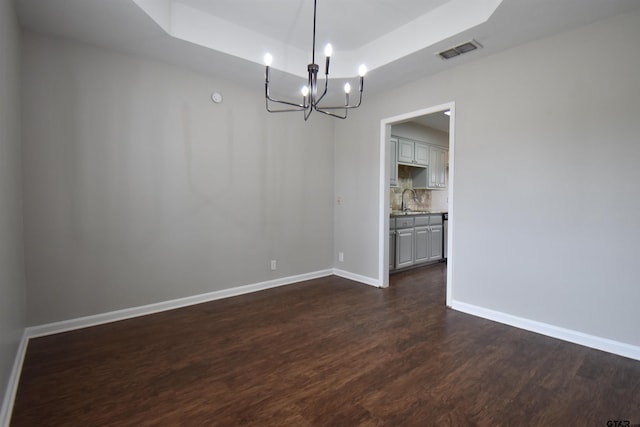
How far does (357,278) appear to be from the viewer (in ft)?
14.9

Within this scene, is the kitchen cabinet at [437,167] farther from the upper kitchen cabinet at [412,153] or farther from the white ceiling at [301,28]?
the white ceiling at [301,28]

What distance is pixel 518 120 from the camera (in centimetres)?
291

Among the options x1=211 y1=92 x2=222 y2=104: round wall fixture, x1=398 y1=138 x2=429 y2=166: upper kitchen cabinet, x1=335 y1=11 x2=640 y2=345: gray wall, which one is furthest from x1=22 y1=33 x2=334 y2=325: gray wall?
x1=335 y1=11 x2=640 y2=345: gray wall

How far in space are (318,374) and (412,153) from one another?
4.49 metres

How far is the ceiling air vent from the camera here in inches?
112

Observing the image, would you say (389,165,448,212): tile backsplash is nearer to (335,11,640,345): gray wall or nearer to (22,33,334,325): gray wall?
(22,33,334,325): gray wall

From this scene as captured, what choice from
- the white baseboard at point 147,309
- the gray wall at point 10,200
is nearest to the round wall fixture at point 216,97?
the gray wall at point 10,200

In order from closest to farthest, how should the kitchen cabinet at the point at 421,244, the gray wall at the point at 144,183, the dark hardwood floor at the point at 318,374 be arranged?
the dark hardwood floor at the point at 318,374, the gray wall at the point at 144,183, the kitchen cabinet at the point at 421,244

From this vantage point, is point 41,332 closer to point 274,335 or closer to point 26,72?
point 274,335

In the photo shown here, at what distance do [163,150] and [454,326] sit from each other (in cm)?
345

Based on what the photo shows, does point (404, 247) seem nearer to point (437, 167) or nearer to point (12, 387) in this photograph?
point (437, 167)

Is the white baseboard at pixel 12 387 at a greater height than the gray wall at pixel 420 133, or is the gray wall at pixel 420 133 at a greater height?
the gray wall at pixel 420 133

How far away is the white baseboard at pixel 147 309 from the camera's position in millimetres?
2715

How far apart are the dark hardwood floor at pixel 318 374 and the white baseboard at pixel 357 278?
1.10 metres
